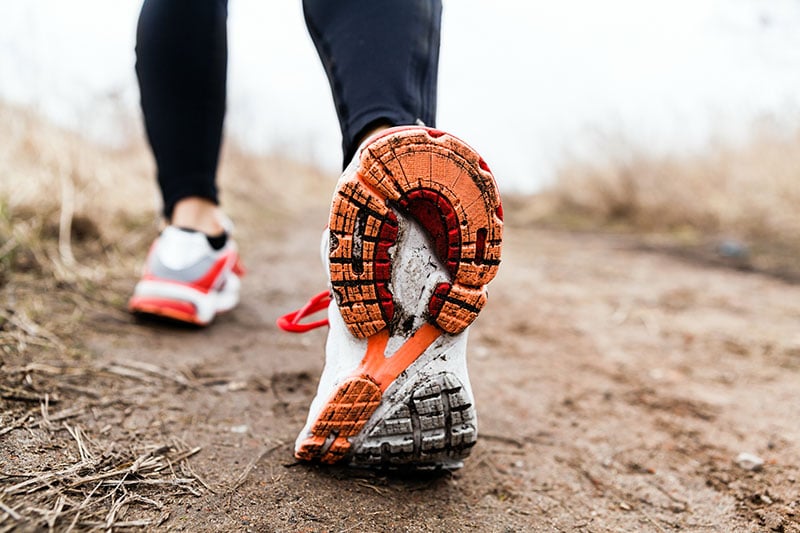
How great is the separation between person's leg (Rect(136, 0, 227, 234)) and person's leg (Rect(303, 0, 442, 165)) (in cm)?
48

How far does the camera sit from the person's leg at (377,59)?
0.87 m

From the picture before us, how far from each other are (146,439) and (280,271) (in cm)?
180

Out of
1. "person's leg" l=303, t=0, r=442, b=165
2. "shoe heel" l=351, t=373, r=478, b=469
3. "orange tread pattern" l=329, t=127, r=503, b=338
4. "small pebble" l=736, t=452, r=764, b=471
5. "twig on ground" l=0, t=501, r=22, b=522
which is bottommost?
"small pebble" l=736, t=452, r=764, b=471

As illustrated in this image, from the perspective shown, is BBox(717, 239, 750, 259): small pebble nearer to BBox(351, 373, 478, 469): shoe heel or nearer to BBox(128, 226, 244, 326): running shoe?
BBox(128, 226, 244, 326): running shoe

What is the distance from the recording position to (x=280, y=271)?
267 cm

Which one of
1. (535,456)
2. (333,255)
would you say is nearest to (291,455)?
(333,255)

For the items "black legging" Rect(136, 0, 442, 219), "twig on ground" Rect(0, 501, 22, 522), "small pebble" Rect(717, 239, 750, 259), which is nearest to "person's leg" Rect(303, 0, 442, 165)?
"black legging" Rect(136, 0, 442, 219)

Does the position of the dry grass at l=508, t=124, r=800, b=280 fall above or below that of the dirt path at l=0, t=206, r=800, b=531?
above

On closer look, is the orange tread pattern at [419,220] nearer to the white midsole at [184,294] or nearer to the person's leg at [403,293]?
the person's leg at [403,293]

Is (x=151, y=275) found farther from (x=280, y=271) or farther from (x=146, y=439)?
(x=280, y=271)

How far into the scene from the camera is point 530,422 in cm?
122

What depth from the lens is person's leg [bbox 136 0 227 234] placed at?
1.28 m

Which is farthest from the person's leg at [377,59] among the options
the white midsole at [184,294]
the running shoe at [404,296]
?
the white midsole at [184,294]

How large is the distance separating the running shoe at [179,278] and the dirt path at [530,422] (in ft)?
0.21
